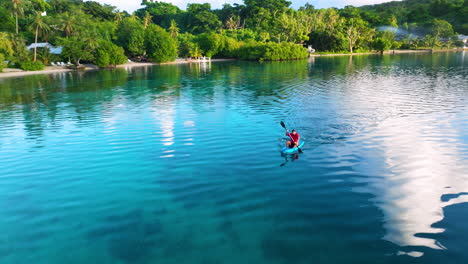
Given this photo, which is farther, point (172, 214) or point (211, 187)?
point (211, 187)

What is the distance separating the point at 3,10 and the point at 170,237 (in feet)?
469

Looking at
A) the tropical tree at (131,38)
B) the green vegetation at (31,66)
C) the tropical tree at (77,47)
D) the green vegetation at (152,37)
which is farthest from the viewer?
the tropical tree at (131,38)

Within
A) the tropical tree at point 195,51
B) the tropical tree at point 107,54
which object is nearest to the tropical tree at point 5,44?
the tropical tree at point 107,54

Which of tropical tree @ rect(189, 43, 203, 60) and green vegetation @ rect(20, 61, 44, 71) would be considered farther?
tropical tree @ rect(189, 43, 203, 60)

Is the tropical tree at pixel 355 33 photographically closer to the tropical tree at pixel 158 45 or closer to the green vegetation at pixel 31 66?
the tropical tree at pixel 158 45

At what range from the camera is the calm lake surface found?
1155cm

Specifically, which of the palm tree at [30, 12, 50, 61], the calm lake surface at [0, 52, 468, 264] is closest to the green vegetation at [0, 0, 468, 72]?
the palm tree at [30, 12, 50, 61]

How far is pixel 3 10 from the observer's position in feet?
389

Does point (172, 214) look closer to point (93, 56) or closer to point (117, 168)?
point (117, 168)

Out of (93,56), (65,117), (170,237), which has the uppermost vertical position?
(93,56)

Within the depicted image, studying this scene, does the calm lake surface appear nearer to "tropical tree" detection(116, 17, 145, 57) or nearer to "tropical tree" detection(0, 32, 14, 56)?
"tropical tree" detection(0, 32, 14, 56)

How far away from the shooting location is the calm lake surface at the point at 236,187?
37.9 feet

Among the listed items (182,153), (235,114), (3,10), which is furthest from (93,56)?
(182,153)

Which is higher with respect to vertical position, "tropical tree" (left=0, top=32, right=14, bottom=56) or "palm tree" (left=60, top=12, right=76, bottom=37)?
"palm tree" (left=60, top=12, right=76, bottom=37)
